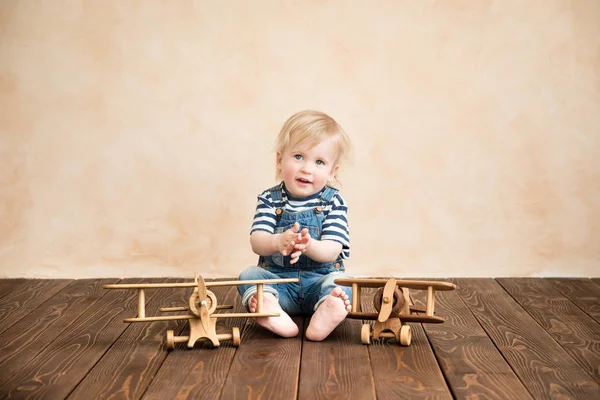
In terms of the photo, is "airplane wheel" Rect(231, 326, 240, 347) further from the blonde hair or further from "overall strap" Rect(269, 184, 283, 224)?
the blonde hair

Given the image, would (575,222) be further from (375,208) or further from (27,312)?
(27,312)

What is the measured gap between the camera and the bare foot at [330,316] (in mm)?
1774

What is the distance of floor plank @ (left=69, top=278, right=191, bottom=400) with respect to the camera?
1.43 meters

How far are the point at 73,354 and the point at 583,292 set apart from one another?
1560 millimetres

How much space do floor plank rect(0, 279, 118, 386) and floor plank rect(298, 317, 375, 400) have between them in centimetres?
60

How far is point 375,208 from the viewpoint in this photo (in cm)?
263

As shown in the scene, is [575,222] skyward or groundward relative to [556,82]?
groundward

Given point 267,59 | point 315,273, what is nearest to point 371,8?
point 267,59

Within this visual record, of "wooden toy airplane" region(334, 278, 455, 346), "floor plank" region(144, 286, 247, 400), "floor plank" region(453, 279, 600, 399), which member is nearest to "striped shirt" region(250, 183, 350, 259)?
"wooden toy airplane" region(334, 278, 455, 346)

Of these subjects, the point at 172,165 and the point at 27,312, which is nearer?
the point at 27,312

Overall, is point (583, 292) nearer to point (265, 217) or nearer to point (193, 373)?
point (265, 217)

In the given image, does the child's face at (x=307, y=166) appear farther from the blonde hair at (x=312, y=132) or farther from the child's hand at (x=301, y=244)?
the child's hand at (x=301, y=244)

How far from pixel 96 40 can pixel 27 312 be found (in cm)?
99

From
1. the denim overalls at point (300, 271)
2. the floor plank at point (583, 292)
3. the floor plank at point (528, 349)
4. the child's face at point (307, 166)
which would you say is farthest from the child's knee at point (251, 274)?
the floor plank at point (583, 292)
